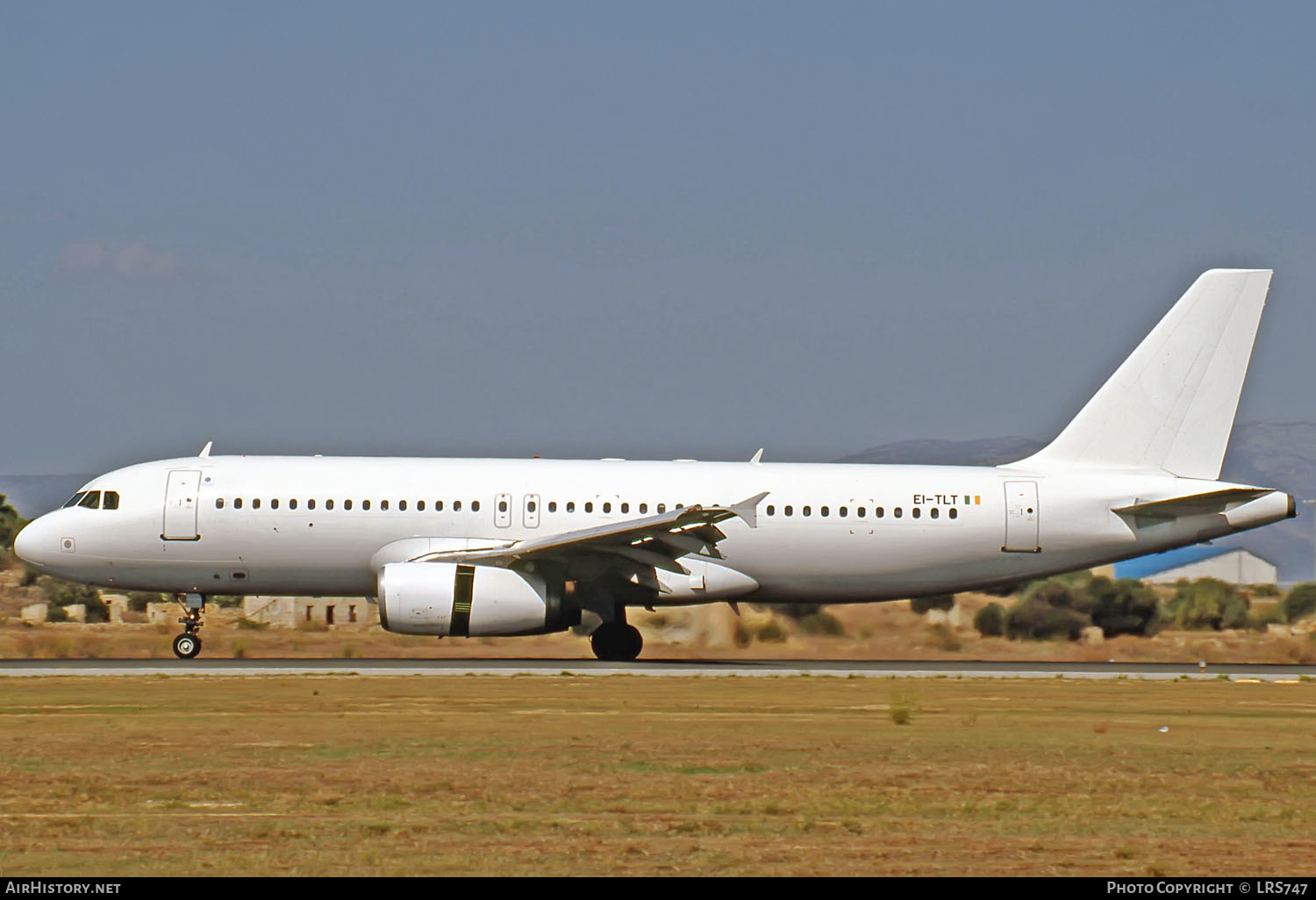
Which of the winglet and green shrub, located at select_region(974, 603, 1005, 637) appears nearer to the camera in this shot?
the winglet

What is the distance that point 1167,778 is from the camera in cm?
1497

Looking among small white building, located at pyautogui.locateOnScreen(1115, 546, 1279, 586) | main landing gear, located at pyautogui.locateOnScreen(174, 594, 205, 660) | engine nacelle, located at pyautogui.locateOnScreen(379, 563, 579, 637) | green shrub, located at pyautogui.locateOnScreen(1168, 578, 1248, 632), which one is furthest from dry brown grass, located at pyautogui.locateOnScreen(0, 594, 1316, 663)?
small white building, located at pyautogui.locateOnScreen(1115, 546, 1279, 586)

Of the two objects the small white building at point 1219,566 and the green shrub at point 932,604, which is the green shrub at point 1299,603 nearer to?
the green shrub at point 932,604

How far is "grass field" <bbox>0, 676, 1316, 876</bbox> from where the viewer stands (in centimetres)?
1065

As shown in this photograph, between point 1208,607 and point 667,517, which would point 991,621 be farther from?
point 667,517

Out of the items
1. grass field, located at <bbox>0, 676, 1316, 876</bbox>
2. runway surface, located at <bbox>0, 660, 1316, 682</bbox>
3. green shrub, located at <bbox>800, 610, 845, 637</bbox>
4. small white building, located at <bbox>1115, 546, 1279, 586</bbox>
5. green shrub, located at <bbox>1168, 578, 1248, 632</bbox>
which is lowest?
grass field, located at <bbox>0, 676, 1316, 876</bbox>

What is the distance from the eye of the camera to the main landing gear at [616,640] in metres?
30.3

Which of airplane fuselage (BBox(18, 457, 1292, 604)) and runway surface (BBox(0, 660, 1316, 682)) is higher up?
airplane fuselage (BBox(18, 457, 1292, 604))

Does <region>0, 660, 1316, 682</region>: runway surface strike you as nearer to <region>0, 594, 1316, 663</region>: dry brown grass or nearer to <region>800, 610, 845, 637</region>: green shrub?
<region>0, 594, 1316, 663</region>: dry brown grass

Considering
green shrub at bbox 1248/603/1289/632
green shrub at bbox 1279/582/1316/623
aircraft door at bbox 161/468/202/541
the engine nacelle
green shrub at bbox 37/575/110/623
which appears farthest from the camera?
green shrub at bbox 37/575/110/623

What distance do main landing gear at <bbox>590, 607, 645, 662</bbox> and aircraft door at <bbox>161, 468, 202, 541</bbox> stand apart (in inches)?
287

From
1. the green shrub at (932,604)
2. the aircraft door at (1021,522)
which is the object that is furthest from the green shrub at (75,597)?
the aircraft door at (1021,522)
